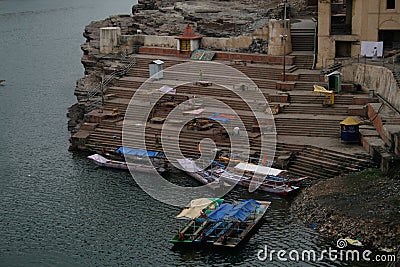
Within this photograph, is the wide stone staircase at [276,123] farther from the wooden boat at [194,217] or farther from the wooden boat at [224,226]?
the wooden boat at [194,217]

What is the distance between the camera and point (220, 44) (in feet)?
197

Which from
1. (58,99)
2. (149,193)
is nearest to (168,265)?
(149,193)

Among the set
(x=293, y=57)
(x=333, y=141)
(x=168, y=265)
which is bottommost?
(x=168, y=265)

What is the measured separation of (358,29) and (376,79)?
19.4ft

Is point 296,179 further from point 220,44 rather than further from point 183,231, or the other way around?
point 220,44

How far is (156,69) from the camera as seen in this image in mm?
56500

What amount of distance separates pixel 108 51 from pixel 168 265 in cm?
3060

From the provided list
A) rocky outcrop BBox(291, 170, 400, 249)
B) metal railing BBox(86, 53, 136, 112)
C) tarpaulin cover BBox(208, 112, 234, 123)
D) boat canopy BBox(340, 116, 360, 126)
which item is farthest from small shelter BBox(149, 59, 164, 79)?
rocky outcrop BBox(291, 170, 400, 249)

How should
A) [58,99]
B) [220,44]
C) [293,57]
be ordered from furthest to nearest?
[58,99], [220,44], [293,57]

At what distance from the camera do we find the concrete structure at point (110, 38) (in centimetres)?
6197

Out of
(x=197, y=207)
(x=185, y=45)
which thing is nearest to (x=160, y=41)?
(x=185, y=45)

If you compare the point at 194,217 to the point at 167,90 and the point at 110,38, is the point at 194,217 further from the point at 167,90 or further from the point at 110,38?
the point at 110,38

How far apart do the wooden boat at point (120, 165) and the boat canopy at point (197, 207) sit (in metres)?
6.63

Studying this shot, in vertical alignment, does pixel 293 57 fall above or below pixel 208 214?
above
